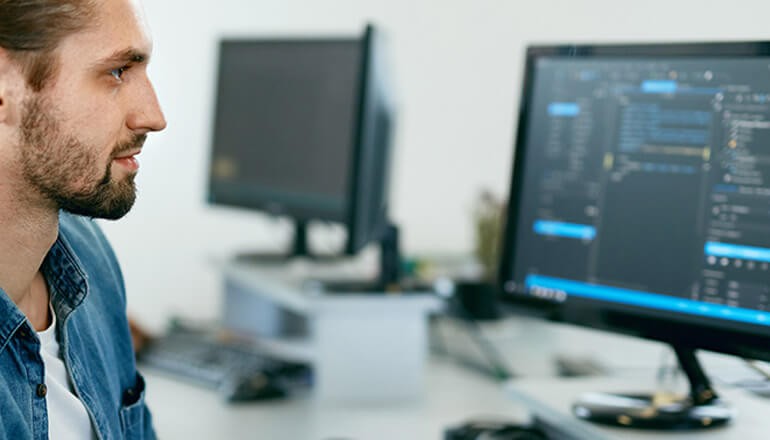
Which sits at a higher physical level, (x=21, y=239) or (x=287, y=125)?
(x=287, y=125)

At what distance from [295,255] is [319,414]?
59cm

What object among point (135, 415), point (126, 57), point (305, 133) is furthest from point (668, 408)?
point (305, 133)

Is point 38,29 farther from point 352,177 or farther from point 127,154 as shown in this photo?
point 352,177

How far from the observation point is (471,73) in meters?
2.91

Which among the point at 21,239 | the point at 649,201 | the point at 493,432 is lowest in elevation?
the point at 493,432

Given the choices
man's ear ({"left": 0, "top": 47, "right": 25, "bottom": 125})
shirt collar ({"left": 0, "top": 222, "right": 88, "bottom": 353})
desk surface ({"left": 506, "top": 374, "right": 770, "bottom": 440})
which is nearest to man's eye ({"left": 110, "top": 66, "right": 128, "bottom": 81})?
man's ear ({"left": 0, "top": 47, "right": 25, "bottom": 125})

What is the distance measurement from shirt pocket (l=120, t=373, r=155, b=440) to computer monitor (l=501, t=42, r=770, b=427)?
543 millimetres

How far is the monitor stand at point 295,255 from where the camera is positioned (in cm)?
222

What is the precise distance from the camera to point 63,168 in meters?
1.07

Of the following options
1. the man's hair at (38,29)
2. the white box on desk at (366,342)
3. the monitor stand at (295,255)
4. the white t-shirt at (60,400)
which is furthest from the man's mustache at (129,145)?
the monitor stand at (295,255)

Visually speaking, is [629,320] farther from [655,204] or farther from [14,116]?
[14,116]

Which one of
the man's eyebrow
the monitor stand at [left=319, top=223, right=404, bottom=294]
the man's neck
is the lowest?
the monitor stand at [left=319, top=223, right=404, bottom=294]

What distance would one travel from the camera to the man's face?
106 centimetres

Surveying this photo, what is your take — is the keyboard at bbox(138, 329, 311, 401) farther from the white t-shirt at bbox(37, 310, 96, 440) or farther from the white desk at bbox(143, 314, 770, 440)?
the white t-shirt at bbox(37, 310, 96, 440)
